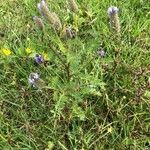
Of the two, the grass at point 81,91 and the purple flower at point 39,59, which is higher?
the purple flower at point 39,59

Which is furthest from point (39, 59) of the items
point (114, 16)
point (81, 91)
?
point (114, 16)

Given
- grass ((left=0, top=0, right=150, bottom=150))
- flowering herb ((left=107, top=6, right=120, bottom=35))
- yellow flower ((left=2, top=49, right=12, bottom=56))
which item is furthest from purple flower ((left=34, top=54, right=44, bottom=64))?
flowering herb ((left=107, top=6, right=120, bottom=35))

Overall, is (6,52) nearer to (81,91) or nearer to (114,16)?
(81,91)

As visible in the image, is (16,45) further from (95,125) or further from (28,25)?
(95,125)

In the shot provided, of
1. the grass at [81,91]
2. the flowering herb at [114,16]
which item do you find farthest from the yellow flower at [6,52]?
the flowering herb at [114,16]

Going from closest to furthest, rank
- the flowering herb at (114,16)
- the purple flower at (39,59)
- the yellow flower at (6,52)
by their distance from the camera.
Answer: the flowering herb at (114,16) < the purple flower at (39,59) < the yellow flower at (6,52)

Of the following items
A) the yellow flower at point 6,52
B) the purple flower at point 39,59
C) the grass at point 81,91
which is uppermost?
the yellow flower at point 6,52

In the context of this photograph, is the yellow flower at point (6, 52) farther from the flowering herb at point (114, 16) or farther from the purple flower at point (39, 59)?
the flowering herb at point (114, 16)

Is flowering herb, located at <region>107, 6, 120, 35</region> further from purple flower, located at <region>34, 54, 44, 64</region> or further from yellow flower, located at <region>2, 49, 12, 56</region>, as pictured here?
yellow flower, located at <region>2, 49, 12, 56</region>

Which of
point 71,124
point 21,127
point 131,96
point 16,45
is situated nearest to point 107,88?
point 131,96
